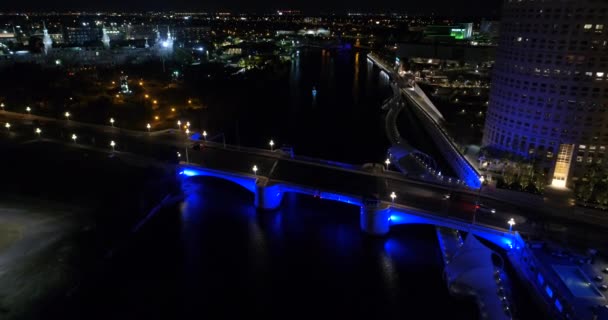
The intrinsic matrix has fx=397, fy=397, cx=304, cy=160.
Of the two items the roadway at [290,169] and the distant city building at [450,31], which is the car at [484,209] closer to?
the roadway at [290,169]

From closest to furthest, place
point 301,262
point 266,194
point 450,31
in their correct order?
1. point 301,262
2. point 266,194
3. point 450,31

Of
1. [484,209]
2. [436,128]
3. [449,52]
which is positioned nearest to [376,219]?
[484,209]

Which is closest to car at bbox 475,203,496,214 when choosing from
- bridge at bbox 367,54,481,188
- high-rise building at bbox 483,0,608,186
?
bridge at bbox 367,54,481,188

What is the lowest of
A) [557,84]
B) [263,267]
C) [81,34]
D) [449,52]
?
[263,267]

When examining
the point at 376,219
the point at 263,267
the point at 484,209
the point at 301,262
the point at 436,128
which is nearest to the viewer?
the point at 263,267

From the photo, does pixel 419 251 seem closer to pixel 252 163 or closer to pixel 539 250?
pixel 539 250

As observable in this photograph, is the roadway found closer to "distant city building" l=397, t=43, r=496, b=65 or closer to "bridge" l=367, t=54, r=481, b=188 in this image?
"bridge" l=367, t=54, r=481, b=188

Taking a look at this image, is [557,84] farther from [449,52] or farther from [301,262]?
[449,52]
